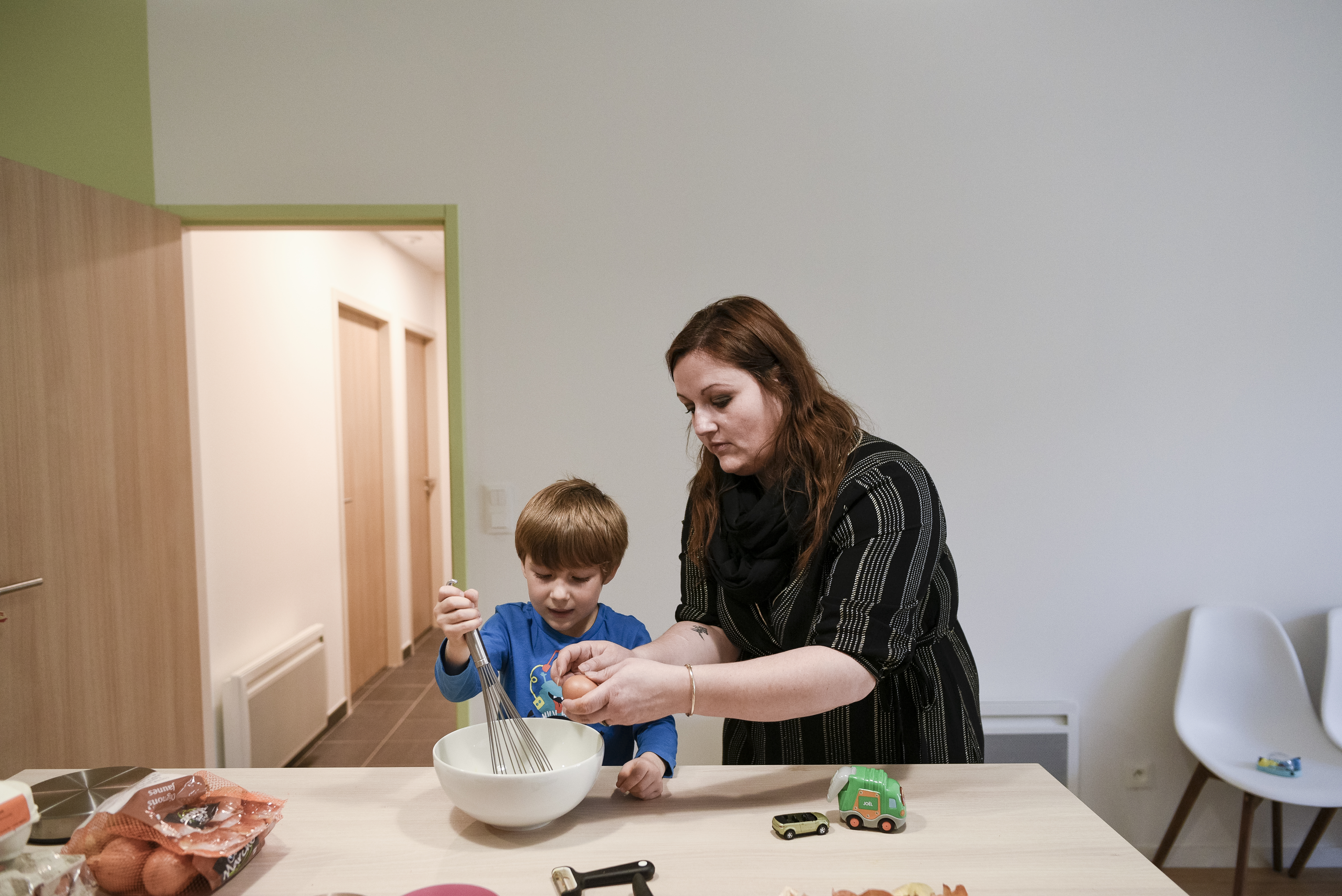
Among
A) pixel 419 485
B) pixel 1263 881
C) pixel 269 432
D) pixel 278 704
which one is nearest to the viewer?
pixel 1263 881

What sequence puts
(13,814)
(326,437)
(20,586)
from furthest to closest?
(326,437), (20,586), (13,814)

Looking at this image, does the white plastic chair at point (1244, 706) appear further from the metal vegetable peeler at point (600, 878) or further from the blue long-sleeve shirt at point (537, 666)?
the metal vegetable peeler at point (600, 878)

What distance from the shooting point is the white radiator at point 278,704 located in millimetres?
2559

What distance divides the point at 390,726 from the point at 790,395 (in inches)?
119

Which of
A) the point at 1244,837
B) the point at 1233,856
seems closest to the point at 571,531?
the point at 1244,837

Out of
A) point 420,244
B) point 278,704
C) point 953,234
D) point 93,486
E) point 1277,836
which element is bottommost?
point 1277,836

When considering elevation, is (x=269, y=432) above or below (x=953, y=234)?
below

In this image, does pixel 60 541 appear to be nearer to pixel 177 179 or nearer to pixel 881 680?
pixel 177 179

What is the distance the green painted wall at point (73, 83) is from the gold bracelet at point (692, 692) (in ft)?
7.38

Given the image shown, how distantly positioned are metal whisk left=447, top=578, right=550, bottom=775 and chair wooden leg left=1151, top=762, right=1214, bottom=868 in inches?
79.5

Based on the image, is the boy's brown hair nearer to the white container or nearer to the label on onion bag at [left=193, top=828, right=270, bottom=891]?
the label on onion bag at [left=193, top=828, right=270, bottom=891]

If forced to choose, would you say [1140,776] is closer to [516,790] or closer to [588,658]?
[588,658]

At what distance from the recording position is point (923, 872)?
807 mm

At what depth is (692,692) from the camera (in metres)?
0.93
